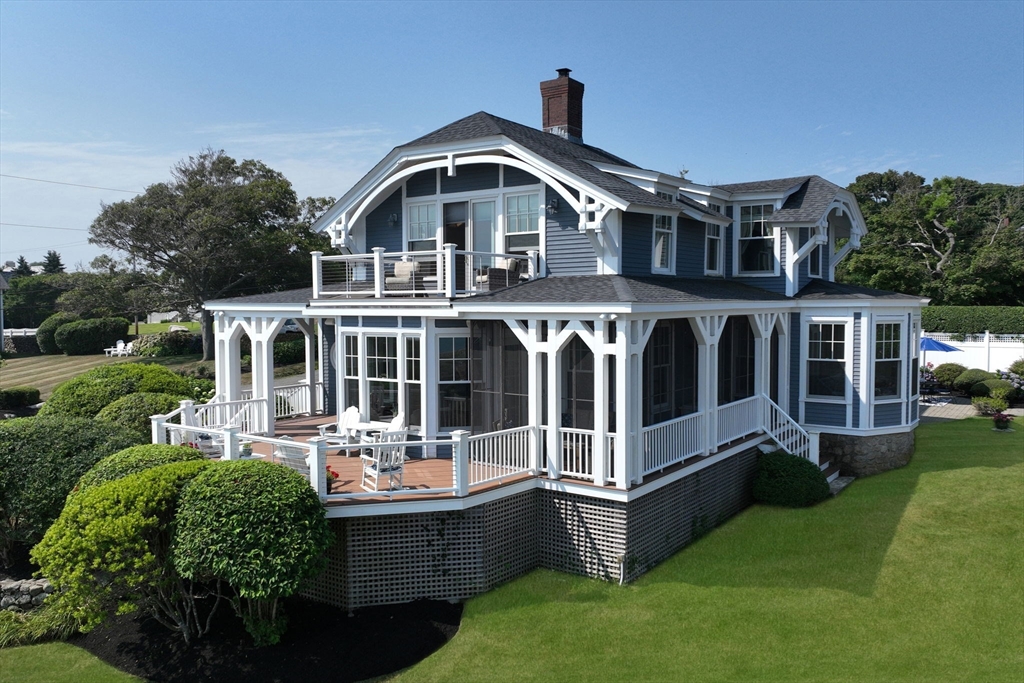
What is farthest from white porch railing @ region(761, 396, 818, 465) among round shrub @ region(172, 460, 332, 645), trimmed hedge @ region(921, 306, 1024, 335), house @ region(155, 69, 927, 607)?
trimmed hedge @ region(921, 306, 1024, 335)

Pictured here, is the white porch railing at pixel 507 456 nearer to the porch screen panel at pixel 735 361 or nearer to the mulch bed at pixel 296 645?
Answer: the mulch bed at pixel 296 645

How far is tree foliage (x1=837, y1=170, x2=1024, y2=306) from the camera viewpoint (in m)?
41.3

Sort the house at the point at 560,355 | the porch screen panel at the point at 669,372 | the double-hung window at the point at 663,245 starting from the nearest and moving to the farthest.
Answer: the house at the point at 560,355 → the porch screen panel at the point at 669,372 → the double-hung window at the point at 663,245

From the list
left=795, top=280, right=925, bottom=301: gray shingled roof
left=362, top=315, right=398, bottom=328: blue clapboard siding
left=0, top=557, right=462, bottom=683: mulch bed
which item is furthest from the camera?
left=795, top=280, right=925, bottom=301: gray shingled roof

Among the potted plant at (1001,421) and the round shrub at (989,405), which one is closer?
the potted plant at (1001,421)

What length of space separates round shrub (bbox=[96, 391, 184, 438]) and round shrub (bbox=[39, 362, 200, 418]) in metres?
1.18

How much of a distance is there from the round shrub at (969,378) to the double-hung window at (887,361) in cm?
1162

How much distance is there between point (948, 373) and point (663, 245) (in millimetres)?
18322

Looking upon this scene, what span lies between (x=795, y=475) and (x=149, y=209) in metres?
34.3

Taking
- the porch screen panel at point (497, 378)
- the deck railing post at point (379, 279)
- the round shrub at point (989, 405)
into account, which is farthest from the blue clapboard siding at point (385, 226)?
the round shrub at point (989, 405)

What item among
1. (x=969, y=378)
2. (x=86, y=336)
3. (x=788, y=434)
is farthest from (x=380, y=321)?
(x=86, y=336)

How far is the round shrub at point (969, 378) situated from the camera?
26578 mm

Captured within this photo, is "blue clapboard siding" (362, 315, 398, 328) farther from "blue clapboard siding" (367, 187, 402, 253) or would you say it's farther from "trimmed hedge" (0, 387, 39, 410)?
"trimmed hedge" (0, 387, 39, 410)

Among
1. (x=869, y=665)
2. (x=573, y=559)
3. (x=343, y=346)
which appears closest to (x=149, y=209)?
(x=343, y=346)
